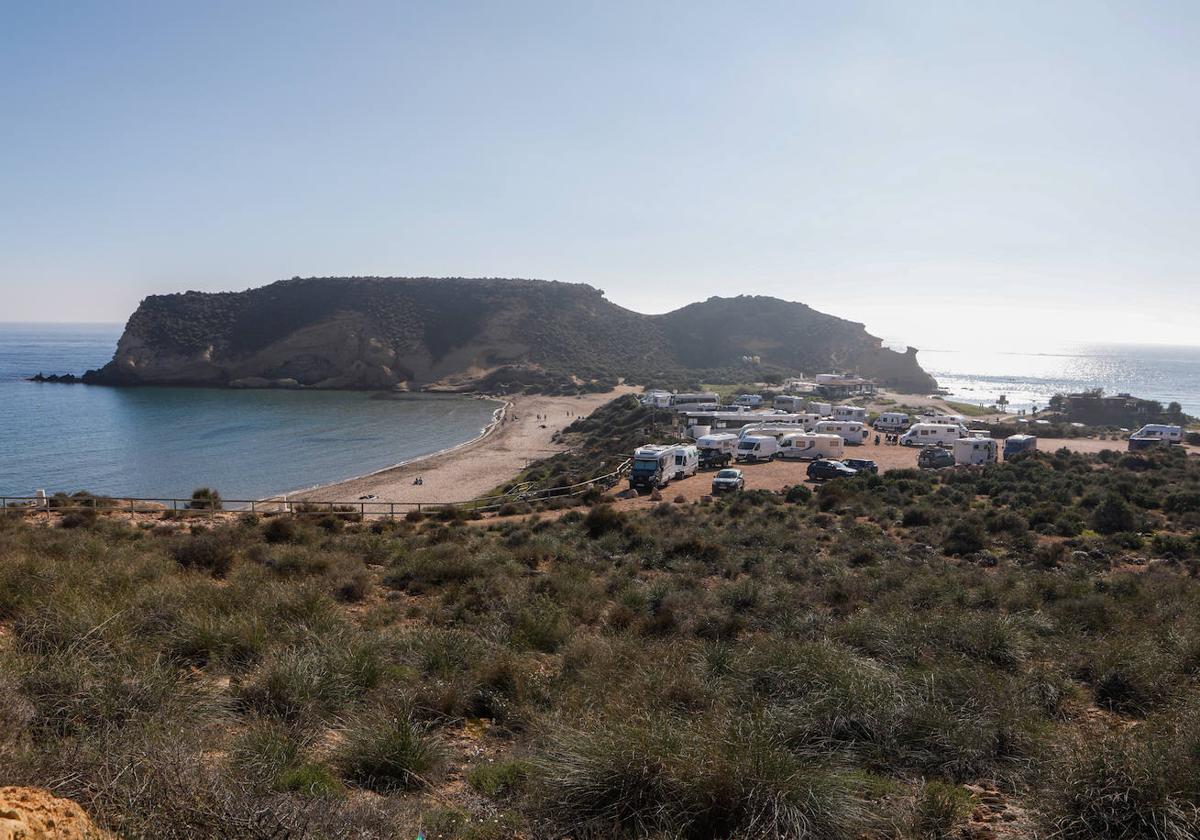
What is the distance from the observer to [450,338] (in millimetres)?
116000

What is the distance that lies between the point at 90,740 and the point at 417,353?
10945 centimetres

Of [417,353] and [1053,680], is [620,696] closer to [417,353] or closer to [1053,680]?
[1053,680]

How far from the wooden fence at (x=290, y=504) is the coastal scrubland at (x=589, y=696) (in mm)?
9701

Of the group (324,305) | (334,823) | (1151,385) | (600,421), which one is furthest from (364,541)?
(1151,385)

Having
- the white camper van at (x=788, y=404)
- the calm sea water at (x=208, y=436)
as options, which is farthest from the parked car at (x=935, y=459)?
the calm sea water at (x=208, y=436)

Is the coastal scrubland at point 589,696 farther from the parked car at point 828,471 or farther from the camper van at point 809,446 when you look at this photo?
the camper van at point 809,446

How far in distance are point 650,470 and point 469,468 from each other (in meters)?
20.0

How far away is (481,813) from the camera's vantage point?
4.49 m

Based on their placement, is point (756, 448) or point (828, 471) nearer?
point (828, 471)

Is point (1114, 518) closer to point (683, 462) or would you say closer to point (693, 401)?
point (683, 462)

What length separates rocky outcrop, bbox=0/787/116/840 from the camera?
3.24 m

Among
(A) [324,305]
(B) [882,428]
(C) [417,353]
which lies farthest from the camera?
(A) [324,305]

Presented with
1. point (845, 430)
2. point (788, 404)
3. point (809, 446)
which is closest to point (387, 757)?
point (809, 446)

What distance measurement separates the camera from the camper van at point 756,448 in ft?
118
